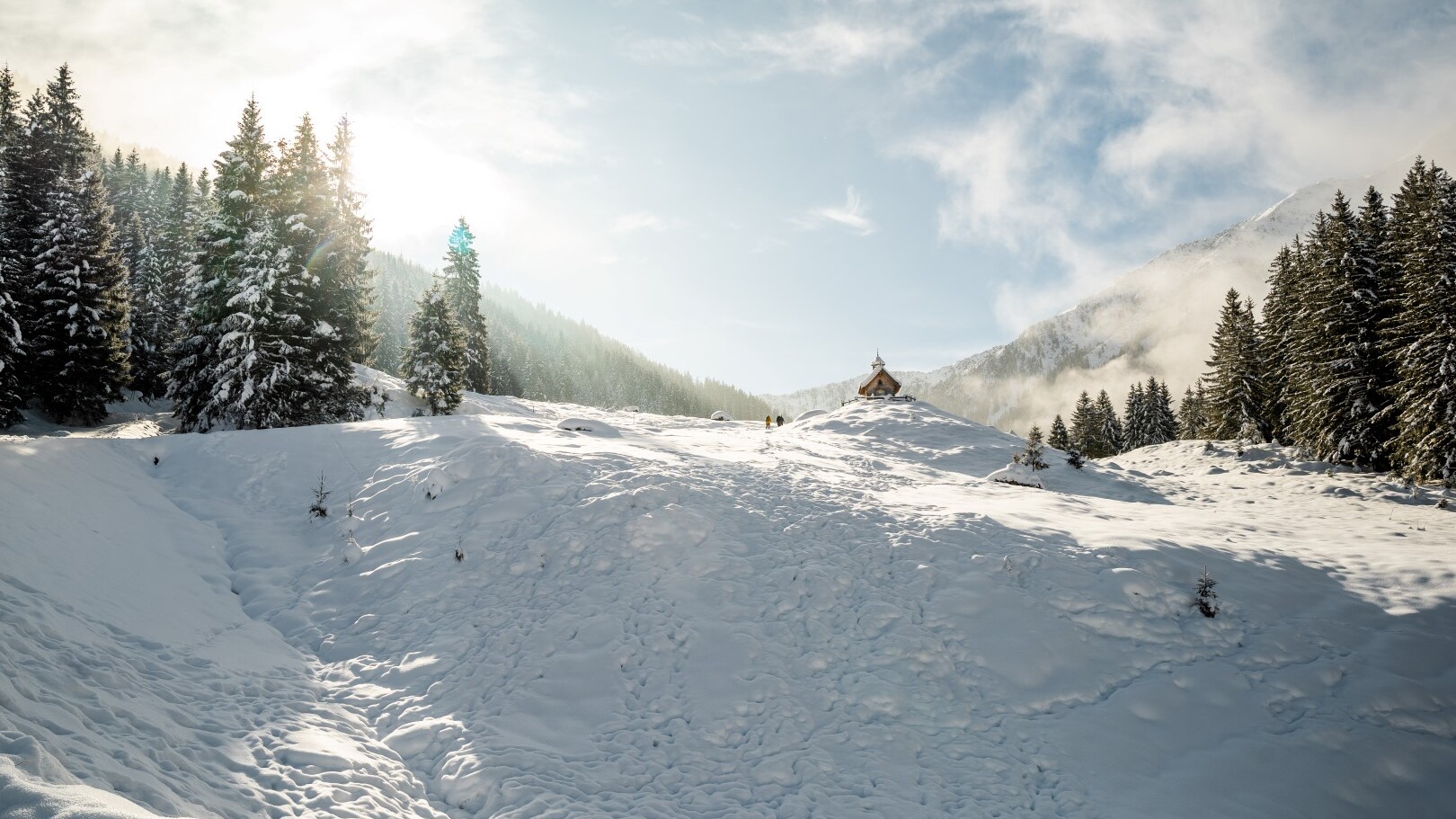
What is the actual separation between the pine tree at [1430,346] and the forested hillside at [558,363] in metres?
72.9

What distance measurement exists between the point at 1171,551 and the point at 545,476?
14764 mm

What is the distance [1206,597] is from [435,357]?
43059 mm

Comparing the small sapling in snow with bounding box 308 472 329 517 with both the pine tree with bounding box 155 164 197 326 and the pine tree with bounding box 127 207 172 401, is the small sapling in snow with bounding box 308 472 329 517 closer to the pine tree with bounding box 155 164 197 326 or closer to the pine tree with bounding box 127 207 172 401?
the pine tree with bounding box 127 207 172 401

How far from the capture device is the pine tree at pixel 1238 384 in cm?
3956

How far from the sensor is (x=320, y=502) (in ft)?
48.0

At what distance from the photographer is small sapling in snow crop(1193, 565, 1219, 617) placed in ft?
36.4

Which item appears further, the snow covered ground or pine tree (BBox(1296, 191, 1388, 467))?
pine tree (BBox(1296, 191, 1388, 467))

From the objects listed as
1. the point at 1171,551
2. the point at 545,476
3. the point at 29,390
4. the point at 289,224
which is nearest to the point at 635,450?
the point at 545,476

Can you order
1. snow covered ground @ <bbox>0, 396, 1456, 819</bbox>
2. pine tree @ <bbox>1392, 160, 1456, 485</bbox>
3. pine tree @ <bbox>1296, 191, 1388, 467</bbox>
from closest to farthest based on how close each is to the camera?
snow covered ground @ <bbox>0, 396, 1456, 819</bbox>
pine tree @ <bbox>1392, 160, 1456, 485</bbox>
pine tree @ <bbox>1296, 191, 1388, 467</bbox>

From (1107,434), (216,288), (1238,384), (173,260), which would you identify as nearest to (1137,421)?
(1107,434)

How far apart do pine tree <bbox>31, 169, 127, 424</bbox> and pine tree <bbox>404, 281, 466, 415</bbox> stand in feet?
47.4

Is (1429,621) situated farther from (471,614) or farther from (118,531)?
(118,531)

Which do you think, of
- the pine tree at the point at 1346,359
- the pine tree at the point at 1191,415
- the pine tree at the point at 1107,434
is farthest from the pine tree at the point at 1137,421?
the pine tree at the point at 1346,359

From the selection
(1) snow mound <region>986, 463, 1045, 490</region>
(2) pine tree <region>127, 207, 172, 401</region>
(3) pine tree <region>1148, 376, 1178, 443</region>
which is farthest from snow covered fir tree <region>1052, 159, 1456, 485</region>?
(2) pine tree <region>127, 207, 172, 401</region>
